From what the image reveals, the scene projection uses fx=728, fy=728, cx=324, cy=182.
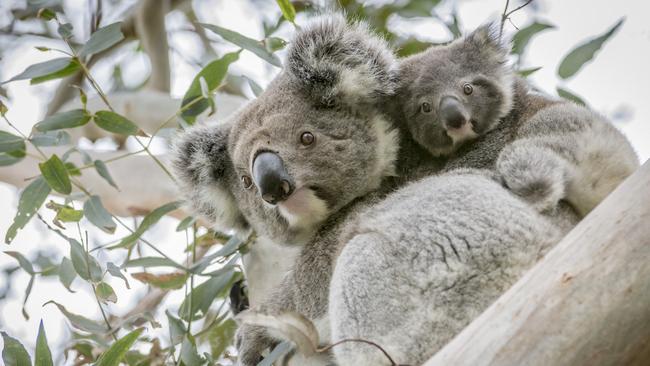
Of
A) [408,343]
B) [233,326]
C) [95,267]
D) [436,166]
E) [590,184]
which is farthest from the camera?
[233,326]

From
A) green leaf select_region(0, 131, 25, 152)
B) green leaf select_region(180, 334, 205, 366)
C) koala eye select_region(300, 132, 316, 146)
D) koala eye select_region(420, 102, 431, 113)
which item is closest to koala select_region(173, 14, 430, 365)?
koala eye select_region(300, 132, 316, 146)

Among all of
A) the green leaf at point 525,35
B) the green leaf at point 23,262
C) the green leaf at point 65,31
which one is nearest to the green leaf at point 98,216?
the green leaf at point 23,262

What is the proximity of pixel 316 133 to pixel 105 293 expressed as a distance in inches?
44.1

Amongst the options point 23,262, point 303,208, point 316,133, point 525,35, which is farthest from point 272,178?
point 525,35

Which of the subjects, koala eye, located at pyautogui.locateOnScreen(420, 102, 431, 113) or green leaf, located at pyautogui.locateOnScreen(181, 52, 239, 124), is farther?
green leaf, located at pyautogui.locateOnScreen(181, 52, 239, 124)

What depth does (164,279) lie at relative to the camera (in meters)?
3.47

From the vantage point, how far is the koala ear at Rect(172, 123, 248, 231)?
3096 millimetres

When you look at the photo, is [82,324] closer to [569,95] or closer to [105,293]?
[105,293]

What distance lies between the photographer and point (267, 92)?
308cm

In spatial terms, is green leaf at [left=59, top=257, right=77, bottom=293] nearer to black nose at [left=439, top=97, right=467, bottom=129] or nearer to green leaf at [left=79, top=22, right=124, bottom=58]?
green leaf at [left=79, top=22, right=124, bottom=58]

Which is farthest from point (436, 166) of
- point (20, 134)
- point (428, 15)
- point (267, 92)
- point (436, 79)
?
point (20, 134)

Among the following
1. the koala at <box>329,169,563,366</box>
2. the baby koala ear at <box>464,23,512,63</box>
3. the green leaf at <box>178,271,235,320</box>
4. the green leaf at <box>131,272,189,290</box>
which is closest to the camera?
the koala at <box>329,169,563,366</box>

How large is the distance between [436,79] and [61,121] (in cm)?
158

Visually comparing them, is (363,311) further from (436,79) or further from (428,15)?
(428,15)
